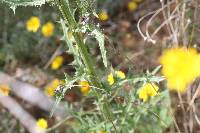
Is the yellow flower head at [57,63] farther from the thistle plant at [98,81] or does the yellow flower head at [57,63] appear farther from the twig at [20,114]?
the thistle plant at [98,81]

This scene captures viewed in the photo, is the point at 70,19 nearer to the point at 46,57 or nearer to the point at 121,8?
the point at 46,57

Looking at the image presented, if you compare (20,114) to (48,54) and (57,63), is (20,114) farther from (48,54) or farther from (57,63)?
(48,54)

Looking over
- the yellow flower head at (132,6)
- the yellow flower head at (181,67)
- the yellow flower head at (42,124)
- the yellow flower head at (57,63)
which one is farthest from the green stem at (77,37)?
the yellow flower head at (132,6)

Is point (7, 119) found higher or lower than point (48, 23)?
lower

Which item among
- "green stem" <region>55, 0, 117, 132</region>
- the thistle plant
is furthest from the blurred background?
"green stem" <region>55, 0, 117, 132</region>

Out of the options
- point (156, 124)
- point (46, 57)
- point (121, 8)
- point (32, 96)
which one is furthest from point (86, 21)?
point (121, 8)

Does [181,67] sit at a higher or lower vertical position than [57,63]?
higher

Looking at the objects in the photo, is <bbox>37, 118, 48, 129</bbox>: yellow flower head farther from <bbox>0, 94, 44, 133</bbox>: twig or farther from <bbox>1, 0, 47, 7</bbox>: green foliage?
<bbox>1, 0, 47, 7</bbox>: green foliage

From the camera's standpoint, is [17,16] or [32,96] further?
[17,16]

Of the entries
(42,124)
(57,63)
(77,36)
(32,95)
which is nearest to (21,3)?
(77,36)

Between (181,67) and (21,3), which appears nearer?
(181,67)

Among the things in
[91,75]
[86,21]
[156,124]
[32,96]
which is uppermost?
[86,21]
